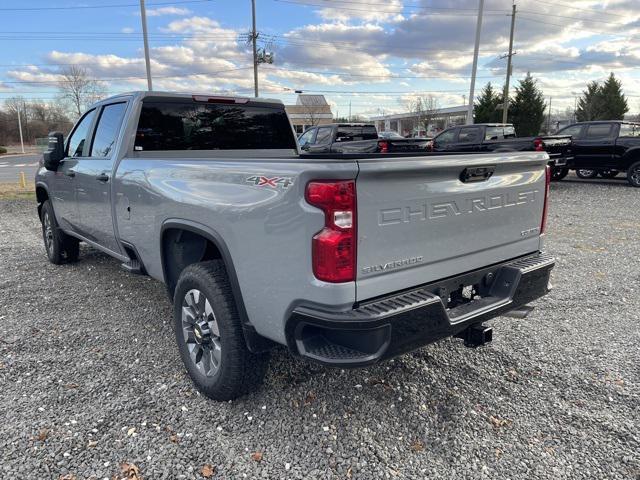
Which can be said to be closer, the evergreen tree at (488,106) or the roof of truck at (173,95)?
the roof of truck at (173,95)

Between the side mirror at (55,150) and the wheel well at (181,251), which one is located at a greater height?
the side mirror at (55,150)

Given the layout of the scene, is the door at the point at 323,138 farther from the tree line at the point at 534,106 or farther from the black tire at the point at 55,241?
the tree line at the point at 534,106

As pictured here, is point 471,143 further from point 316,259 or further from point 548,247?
point 316,259

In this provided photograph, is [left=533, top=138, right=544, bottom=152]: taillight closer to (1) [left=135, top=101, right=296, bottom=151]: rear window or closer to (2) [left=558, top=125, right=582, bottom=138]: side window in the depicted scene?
(2) [left=558, top=125, right=582, bottom=138]: side window

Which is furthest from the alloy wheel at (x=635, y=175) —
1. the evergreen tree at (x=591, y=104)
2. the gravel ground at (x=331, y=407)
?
the evergreen tree at (x=591, y=104)

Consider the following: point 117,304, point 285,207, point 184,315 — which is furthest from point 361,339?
point 117,304

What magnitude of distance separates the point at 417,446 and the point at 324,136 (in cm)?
1415

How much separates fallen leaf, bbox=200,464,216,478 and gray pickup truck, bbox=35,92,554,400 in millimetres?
498

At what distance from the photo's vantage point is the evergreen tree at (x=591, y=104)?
45.7 m

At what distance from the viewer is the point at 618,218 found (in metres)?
9.34

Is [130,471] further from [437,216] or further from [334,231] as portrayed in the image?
[437,216]

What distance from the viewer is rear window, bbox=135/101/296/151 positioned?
4.18 m

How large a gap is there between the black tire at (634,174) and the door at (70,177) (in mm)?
13797

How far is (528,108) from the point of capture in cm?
4075
